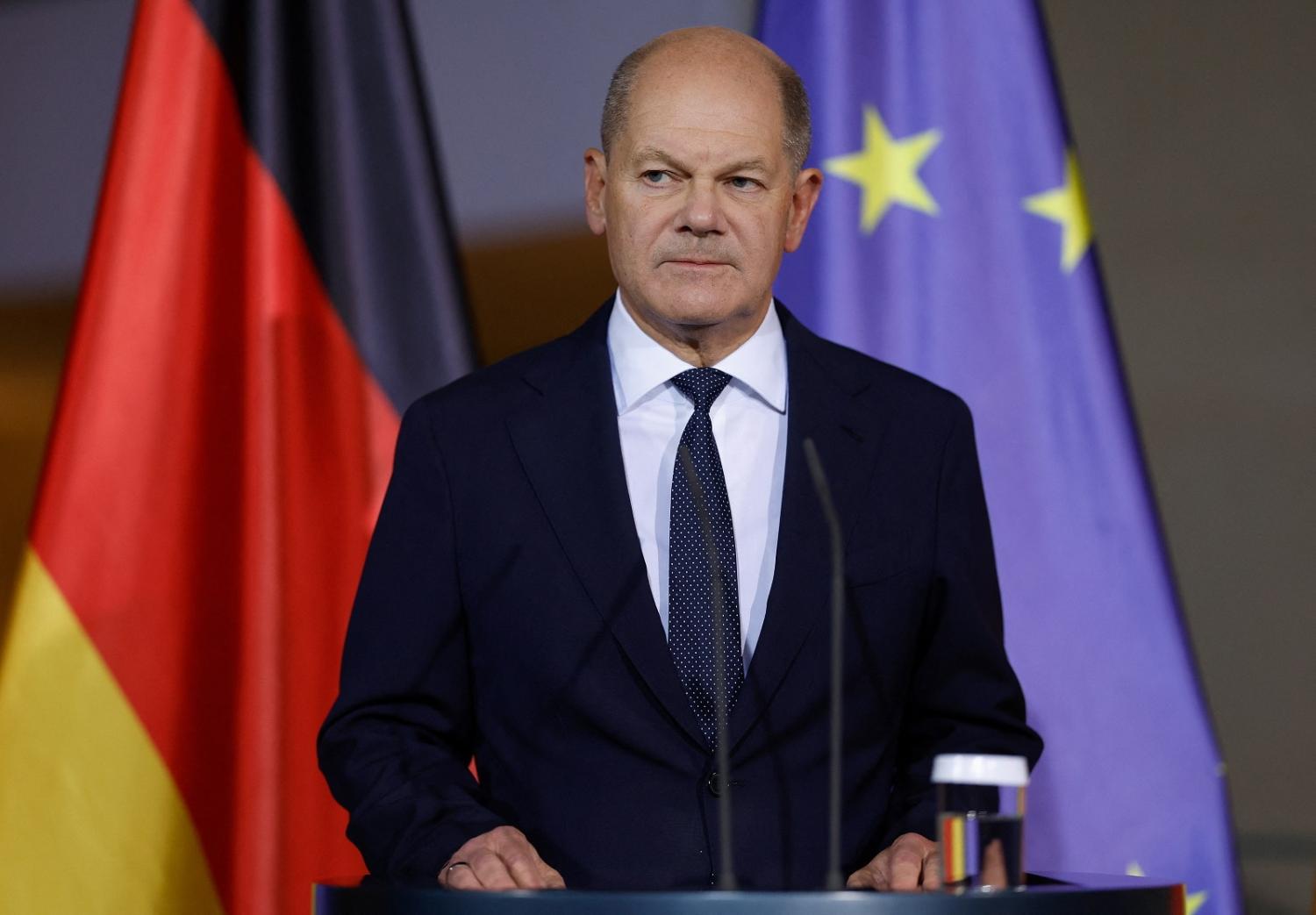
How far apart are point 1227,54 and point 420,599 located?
164cm

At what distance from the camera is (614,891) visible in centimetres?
107

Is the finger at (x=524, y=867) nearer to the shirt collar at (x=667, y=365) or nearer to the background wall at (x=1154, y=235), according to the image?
the shirt collar at (x=667, y=365)

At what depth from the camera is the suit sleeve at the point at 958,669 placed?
163 cm

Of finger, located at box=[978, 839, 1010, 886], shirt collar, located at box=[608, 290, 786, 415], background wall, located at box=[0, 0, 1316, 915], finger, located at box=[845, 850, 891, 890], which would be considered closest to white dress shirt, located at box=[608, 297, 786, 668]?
shirt collar, located at box=[608, 290, 786, 415]

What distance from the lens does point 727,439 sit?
67.9 inches

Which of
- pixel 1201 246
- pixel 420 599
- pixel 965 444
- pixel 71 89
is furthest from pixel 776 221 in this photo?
pixel 71 89

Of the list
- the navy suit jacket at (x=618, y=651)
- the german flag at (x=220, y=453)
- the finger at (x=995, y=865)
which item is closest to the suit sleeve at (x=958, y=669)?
the navy suit jacket at (x=618, y=651)

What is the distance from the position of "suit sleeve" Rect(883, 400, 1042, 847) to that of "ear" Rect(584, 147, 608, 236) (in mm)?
460

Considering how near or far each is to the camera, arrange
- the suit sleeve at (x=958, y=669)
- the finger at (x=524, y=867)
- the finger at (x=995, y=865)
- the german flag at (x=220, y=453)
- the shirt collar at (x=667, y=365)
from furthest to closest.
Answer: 1. the german flag at (x=220, y=453)
2. the shirt collar at (x=667, y=365)
3. the suit sleeve at (x=958, y=669)
4. the finger at (x=524, y=867)
5. the finger at (x=995, y=865)

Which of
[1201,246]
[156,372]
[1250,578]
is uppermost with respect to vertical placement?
[1201,246]

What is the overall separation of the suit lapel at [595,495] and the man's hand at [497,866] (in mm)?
243

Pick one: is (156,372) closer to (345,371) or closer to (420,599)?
(345,371)

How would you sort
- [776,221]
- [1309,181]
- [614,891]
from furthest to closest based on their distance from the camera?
[1309,181], [776,221], [614,891]

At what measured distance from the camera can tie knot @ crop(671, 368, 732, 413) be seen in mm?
1720
